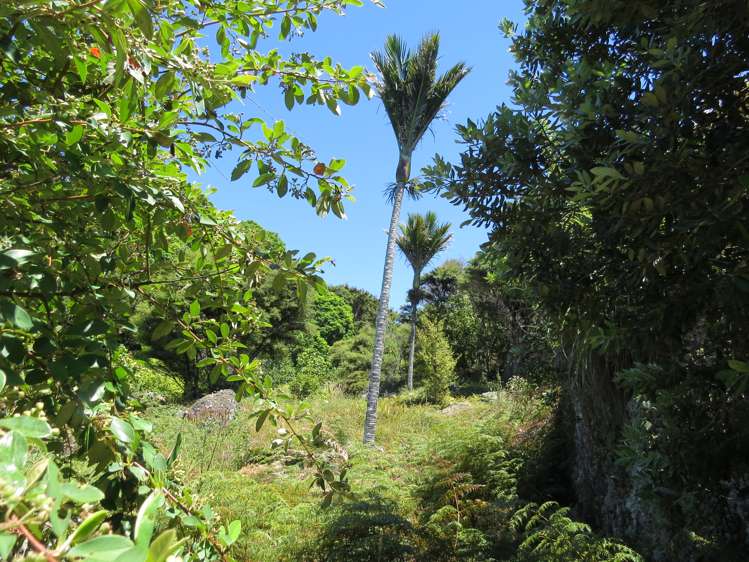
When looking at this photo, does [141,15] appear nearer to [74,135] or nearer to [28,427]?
[74,135]

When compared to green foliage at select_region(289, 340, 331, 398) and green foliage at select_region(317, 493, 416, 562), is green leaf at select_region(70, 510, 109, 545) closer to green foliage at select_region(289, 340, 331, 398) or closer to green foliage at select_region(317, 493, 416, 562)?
green foliage at select_region(317, 493, 416, 562)

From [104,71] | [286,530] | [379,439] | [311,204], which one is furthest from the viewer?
[379,439]

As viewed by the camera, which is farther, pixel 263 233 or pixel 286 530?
pixel 286 530

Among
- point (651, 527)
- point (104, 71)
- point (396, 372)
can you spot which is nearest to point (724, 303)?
point (104, 71)

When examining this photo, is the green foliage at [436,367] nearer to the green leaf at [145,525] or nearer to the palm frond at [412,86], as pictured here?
the palm frond at [412,86]

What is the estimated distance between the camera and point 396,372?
55.8 feet

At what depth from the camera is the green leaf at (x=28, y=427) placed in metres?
0.40

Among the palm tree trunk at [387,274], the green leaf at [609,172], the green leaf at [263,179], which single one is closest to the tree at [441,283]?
the palm tree trunk at [387,274]

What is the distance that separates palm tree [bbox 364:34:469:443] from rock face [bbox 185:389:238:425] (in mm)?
2622

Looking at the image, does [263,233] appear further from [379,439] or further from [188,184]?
[379,439]

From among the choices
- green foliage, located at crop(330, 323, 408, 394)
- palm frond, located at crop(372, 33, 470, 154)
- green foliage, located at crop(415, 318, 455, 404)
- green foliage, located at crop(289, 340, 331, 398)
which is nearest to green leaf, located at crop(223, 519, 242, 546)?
palm frond, located at crop(372, 33, 470, 154)

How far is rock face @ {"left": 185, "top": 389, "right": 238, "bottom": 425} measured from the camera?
8192 millimetres

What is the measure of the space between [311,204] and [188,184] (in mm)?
367

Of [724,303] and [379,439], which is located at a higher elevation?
[724,303]
